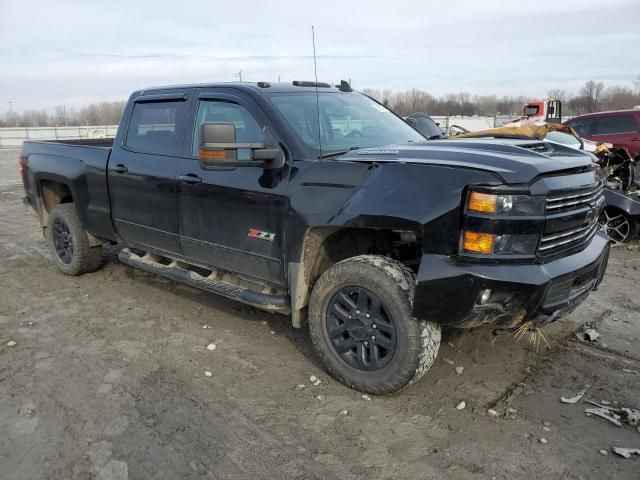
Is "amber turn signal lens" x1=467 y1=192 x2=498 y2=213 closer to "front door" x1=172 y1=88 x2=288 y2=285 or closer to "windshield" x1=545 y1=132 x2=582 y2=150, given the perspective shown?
"front door" x1=172 y1=88 x2=288 y2=285

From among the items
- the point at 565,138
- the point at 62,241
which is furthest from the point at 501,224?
the point at 565,138

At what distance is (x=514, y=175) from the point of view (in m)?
2.86

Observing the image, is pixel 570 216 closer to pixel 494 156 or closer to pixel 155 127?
pixel 494 156

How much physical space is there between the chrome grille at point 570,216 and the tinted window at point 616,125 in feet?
30.4

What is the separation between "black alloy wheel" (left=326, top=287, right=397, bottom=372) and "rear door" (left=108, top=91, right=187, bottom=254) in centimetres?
171

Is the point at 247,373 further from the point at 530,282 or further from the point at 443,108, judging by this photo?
the point at 443,108

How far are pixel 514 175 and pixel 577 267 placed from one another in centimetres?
72

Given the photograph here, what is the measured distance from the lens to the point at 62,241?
6152mm

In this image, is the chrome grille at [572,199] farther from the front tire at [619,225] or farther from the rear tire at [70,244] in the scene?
the rear tire at [70,244]

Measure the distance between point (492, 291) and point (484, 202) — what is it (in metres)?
0.48

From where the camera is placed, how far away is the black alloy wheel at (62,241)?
603 centimetres

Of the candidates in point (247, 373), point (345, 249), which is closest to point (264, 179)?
point (345, 249)

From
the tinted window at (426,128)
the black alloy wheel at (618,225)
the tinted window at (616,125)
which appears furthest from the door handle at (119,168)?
the tinted window at (616,125)

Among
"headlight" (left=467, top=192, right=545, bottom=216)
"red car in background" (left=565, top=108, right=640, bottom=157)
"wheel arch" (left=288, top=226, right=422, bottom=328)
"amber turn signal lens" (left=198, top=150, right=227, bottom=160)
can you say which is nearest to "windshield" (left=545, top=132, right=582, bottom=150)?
"red car in background" (left=565, top=108, right=640, bottom=157)
